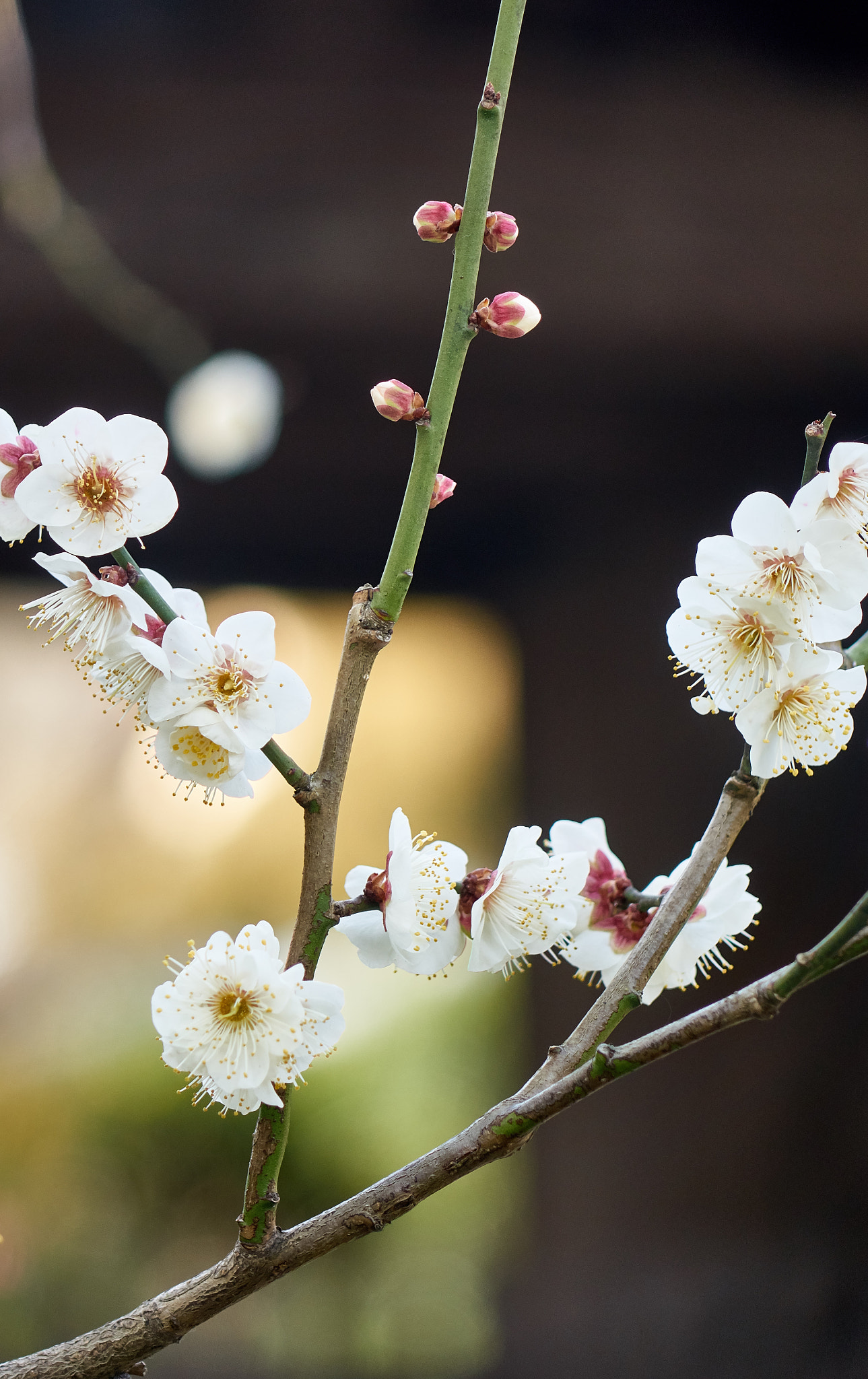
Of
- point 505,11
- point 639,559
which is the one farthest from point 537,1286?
point 505,11

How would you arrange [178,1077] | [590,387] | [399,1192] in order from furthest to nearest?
[590,387] → [178,1077] → [399,1192]

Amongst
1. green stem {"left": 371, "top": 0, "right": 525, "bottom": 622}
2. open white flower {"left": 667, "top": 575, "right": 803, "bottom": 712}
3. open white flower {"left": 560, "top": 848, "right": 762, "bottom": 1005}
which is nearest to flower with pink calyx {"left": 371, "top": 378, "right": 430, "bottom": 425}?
green stem {"left": 371, "top": 0, "right": 525, "bottom": 622}

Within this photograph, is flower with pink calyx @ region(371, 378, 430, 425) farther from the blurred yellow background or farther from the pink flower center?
the blurred yellow background

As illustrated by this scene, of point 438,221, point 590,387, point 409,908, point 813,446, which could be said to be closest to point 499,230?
point 438,221

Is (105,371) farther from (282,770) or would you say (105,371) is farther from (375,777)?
(282,770)

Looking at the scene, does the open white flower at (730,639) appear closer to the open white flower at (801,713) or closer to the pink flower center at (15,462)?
the open white flower at (801,713)

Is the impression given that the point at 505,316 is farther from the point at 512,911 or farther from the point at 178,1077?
the point at 178,1077
